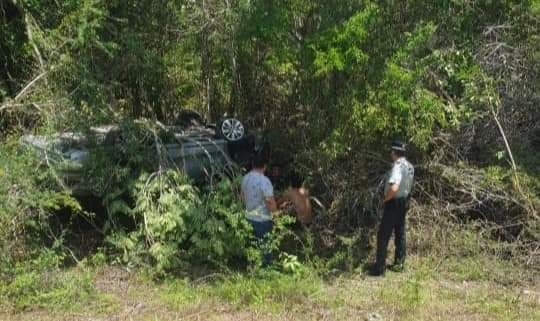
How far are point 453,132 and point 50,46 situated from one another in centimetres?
576

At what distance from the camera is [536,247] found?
31.2ft

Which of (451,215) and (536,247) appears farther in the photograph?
(451,215)

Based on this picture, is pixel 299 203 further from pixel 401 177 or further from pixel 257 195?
pixel 401 177

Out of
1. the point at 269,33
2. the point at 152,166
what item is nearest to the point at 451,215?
the point at 269,33

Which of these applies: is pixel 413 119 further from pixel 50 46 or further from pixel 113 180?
pixel 50 46

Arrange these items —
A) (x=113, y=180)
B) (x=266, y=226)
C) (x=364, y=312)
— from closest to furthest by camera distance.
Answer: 1. (x=364, y=312)
2. (x=266, y=226)
3. (x=113, y=180)

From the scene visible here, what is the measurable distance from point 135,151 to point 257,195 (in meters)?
2.01

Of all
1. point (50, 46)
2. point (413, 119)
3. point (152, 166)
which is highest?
point (50, 46)

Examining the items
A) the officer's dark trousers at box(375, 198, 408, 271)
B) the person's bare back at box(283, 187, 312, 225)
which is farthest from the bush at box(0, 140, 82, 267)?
the officer's dark trousers at box(375, 198, 408, 271)

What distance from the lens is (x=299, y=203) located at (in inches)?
400

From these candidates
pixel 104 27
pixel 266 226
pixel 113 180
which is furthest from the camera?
pixel 104 27

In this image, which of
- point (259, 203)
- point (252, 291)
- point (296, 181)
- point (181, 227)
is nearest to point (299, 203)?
point (296, 181)

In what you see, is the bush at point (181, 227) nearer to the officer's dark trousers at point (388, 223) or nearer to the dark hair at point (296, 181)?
the dark hair at point (296, 181)

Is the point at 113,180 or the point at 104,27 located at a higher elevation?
the point at 104,27
